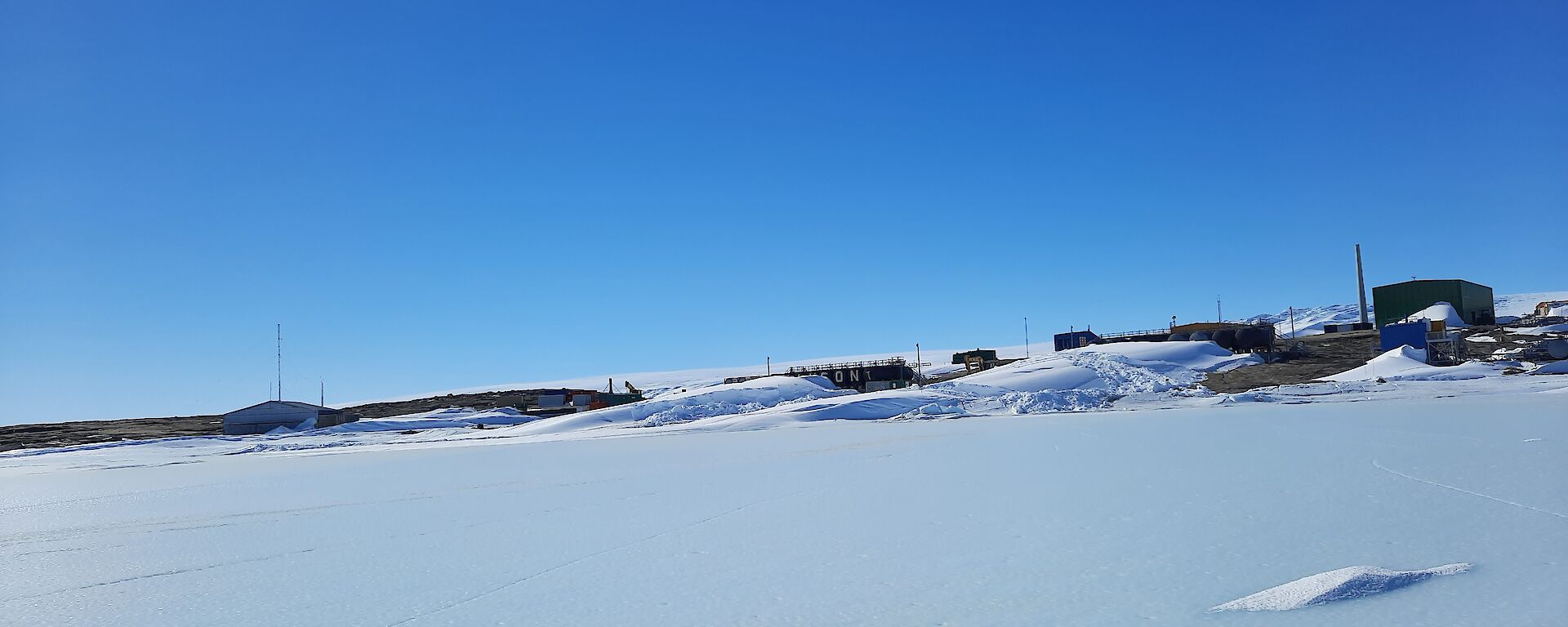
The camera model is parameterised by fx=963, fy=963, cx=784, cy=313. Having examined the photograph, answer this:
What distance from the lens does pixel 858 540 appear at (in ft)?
20.1

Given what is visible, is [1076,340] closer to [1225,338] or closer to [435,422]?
[1225,338]

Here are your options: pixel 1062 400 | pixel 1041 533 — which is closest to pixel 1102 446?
pixel 1041 533

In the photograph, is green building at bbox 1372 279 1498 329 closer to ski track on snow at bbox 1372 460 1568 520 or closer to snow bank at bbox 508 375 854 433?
snow bank at bbox 508 375 854 433

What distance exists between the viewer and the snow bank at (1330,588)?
4.09 meters

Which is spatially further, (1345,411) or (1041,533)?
(1345,411)

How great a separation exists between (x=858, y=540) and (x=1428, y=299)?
2307 inches

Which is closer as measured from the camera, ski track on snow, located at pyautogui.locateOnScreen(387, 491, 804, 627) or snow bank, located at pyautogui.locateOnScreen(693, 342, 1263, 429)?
ski track on snow, located at pyautogui.locateOnScreen(387, 491, 804, 627)

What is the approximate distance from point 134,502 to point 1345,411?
2067 cm

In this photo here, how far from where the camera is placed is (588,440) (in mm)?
24484

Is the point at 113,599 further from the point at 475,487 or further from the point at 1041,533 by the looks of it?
the point at 475,487

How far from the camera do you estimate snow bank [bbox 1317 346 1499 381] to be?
29.7 m

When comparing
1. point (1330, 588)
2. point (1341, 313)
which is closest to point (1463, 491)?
point (1330, 588)

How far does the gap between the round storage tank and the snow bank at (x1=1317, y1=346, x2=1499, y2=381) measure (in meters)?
8.07

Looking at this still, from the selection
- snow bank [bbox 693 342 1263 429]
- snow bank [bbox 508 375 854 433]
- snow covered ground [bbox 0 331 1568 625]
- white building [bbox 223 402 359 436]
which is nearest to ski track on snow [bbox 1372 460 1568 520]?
snow covered ground [bbox 0 331 1568 625]
